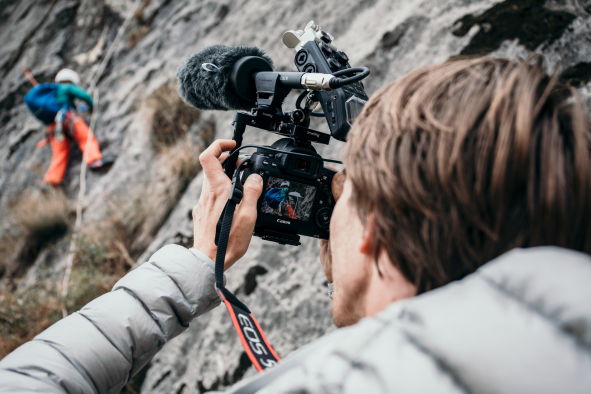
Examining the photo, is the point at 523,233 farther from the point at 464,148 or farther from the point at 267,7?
the point at 267,7

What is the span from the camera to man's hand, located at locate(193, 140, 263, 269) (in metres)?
1.18

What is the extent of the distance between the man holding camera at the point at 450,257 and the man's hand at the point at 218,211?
0.98ft

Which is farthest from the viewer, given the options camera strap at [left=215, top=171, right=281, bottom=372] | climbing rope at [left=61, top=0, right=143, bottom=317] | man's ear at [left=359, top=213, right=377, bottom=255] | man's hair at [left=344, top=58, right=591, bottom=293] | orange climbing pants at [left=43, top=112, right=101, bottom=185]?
orange climbing pants at [left=43, top=112, right=101, bottom=185]

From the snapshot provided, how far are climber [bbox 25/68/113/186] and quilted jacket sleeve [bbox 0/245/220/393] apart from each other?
4.31 meters

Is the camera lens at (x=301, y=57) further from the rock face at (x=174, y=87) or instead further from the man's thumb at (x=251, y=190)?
the rock face at (x=174, y=87)

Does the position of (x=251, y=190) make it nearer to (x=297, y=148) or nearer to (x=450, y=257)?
(x=297, y=148)

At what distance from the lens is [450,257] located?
28.0 inches

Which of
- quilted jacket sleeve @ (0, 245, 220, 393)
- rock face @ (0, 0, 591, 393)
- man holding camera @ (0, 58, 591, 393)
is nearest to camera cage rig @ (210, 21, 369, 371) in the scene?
quilted jacket sleeve @ (0, 245, 220, 393)

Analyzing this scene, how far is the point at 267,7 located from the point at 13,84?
15.2 feet

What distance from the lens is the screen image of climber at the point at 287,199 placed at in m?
1.20

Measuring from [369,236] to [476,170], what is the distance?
0.21 m

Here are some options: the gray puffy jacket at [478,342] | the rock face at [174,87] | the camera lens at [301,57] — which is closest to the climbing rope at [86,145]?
the rock face at [174,87]

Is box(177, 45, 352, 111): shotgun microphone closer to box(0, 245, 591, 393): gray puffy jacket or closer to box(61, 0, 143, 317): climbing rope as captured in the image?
box(0, 245, 591, 393): gray puffy jacket

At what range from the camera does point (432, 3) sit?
2.74 metres
